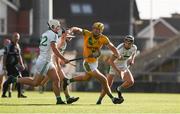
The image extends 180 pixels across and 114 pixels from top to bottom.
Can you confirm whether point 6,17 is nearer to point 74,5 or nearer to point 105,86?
point 74,5

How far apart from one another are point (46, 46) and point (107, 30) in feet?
217

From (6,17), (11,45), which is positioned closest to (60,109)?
(11,45)

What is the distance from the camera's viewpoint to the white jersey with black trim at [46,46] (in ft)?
71.1

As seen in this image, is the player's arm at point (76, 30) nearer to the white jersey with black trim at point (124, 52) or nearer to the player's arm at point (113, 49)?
the player's arm at point (113, 49)

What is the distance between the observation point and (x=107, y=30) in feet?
288

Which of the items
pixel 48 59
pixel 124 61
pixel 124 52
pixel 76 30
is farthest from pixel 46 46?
pixel 124 61

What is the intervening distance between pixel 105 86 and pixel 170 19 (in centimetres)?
8364

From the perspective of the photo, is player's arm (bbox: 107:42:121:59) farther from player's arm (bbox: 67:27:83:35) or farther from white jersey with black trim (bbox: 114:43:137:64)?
white jersey with black trim (bbox: 114:43:137:64)

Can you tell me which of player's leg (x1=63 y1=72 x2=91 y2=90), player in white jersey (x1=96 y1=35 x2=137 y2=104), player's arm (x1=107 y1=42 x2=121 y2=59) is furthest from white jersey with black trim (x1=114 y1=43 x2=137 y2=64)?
player's leg (x1=63 y1=72 x2=91 y2=90)

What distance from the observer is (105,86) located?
22.4 meters

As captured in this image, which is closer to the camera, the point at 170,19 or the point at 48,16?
the point at 48,16

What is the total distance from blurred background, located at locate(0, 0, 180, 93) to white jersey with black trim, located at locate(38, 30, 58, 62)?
1947 centimetres

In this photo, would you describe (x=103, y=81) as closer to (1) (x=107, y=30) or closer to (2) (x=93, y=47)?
(2) (x=93, y=47)

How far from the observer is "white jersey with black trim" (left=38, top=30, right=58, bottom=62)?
21656mm
